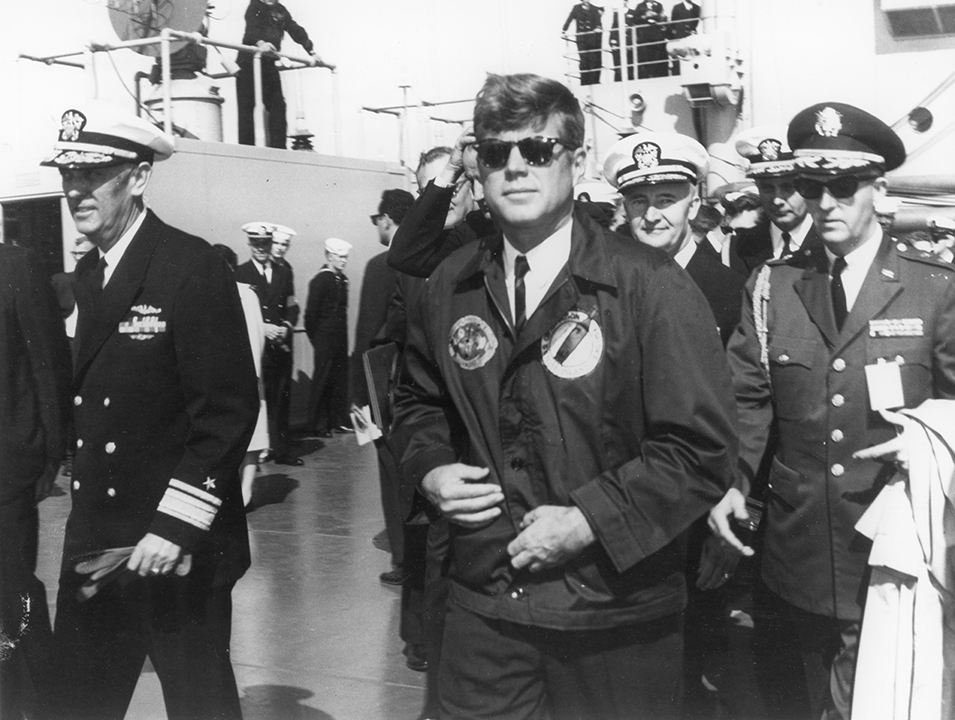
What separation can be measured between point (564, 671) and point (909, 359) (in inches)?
49.6

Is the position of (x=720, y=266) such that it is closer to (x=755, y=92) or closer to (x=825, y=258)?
(x=825, y=258)

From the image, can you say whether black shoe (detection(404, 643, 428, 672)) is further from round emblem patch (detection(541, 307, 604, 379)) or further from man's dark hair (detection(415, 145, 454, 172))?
round emblem patch (detection(541, 307, 604, 379))

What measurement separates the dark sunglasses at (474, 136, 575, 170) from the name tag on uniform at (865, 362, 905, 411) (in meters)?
1.05

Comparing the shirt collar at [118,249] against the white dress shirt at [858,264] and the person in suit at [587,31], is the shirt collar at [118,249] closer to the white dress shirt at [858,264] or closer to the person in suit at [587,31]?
the white dress shirt at [858,264]

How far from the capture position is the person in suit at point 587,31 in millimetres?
4379

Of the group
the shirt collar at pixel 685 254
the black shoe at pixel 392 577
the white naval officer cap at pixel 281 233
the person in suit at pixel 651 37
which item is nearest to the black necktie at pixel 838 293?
the shirt collar at pixel 685 254

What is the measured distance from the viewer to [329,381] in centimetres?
1048

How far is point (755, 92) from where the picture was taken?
615 centimetres

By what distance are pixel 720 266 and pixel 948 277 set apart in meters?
1.07

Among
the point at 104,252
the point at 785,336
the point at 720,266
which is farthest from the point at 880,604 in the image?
the point at 104,252

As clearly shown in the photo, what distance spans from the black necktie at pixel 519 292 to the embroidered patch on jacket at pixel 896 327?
3.39 ft

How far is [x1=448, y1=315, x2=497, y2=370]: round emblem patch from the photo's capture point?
239 cm

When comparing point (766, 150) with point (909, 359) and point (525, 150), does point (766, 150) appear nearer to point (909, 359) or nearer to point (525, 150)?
point (909, 359)

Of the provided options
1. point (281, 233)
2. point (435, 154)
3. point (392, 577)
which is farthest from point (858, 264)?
point (281, 233)
